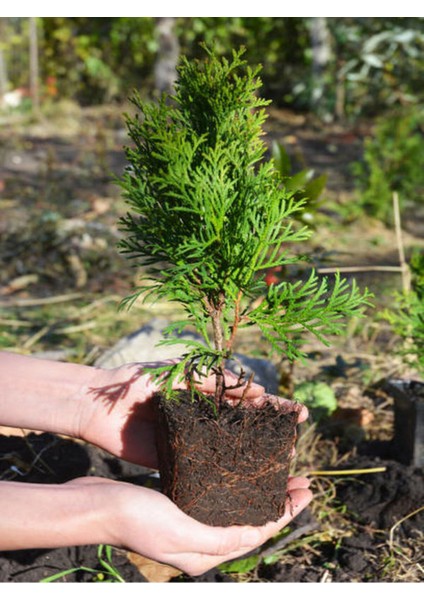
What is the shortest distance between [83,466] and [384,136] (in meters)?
5.05

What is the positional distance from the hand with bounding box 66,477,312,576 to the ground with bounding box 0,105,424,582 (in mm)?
539

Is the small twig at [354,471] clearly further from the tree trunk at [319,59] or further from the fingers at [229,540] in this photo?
the tree trunk at [319,59]

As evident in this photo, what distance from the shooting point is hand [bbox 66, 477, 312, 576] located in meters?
2.07

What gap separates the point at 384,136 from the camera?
23.2 ft

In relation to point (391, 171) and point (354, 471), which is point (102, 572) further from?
point (391, 171)

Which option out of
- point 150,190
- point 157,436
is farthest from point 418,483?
point 150,190

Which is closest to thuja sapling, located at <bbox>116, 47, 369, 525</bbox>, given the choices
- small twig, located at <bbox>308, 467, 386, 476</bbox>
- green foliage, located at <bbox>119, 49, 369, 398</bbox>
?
green foliage, located at <bbox>119, 49, 369, 398</bbox>

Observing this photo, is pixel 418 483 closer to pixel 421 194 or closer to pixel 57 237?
pixel 57 237

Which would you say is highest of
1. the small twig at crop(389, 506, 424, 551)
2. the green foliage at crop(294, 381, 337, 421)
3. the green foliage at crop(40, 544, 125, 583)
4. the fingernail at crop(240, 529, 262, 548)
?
the green foliage at crop(294, 381, 337, 421)

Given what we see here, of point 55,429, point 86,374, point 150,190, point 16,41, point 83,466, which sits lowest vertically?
point 83,466

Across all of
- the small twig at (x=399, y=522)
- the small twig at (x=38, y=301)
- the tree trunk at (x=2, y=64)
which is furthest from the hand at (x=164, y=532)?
the tree trunk at (x=2, y=64)

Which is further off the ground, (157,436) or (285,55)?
(285,55)

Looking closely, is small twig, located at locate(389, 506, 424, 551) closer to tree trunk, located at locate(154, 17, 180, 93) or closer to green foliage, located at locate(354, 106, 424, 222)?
green foliage, located at locate(354, 106, 424, 222)

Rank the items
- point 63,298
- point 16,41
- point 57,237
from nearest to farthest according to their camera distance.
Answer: point 63,298, point 57,237, point 16,41
